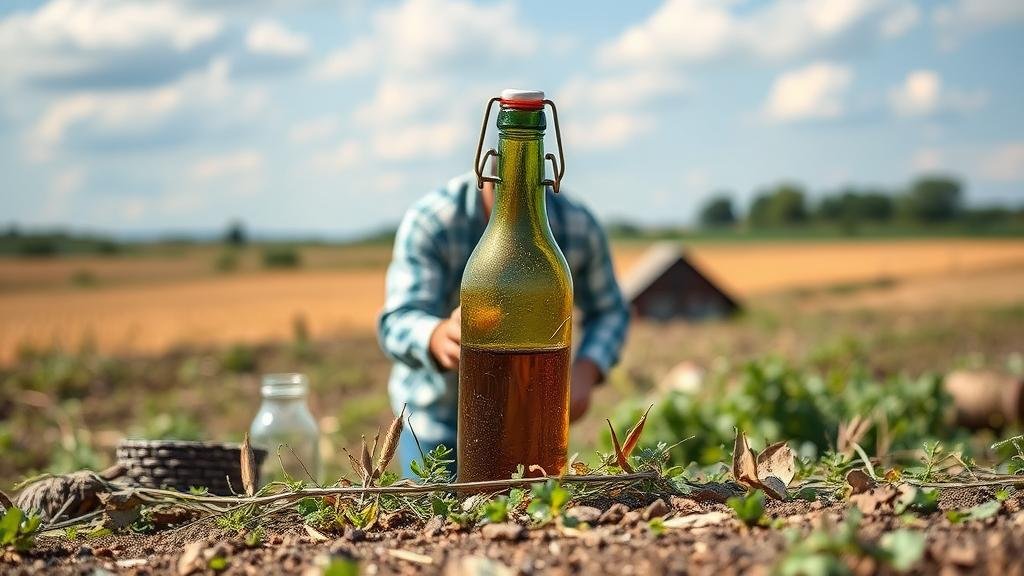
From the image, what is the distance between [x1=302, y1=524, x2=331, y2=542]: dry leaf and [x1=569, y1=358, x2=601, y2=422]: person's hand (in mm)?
1220

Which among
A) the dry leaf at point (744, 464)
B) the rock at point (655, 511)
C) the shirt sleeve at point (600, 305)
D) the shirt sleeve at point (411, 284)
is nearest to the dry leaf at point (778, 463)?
the dry leaf at point (744, 464)

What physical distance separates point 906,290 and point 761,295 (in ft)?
10.6

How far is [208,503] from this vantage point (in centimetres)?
228

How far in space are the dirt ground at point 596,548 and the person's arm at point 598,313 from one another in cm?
159

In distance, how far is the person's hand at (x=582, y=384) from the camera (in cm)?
333

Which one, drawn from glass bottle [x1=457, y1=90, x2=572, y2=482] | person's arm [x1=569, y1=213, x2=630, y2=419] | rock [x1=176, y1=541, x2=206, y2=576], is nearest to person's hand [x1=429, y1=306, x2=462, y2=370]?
glass bottle [x1=457, y1=90, x2=572, y2=482]

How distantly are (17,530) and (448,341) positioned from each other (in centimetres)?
102

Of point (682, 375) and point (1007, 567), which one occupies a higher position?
point (1007, 567)

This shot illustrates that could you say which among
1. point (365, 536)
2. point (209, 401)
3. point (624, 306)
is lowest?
point (209, 401)

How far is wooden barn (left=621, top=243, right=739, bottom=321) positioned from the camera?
14758 millimetres

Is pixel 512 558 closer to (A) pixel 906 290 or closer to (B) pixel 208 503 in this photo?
(B) pixel 208 503

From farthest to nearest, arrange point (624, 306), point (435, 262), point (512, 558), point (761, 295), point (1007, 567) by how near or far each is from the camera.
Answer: point (761, 295)
point (624, 306)
point (435, 262)
point (512, 558)
point (1007, 567)

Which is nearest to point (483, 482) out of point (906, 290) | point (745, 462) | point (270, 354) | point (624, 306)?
point (745, 462)

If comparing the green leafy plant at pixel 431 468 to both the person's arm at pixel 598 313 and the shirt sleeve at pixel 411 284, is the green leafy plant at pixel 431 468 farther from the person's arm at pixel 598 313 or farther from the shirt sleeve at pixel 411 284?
the person's arm at pixel 598 313
